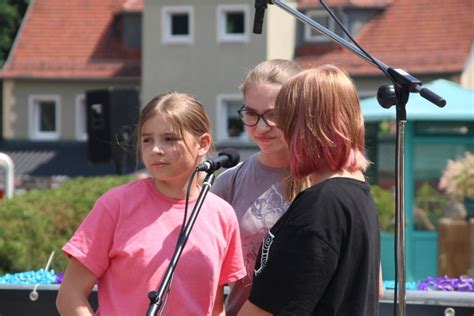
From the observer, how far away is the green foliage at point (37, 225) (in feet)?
28.1

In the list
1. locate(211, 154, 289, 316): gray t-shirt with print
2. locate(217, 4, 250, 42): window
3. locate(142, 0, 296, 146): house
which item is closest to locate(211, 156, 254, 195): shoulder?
locate(211, 154, 289, 316): gray t-shirt with print

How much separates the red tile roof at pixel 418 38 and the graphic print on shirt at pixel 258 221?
27.3 meters

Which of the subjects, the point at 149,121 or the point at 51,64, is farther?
the point at 51,64

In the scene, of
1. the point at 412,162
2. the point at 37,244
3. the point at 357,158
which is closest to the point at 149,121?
the point at 357,158

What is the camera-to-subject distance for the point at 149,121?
12.7ft

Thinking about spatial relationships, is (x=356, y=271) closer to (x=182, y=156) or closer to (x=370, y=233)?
(x=370, y=233)

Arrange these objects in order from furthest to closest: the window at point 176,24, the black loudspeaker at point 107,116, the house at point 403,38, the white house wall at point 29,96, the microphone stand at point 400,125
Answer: the white house wall at point 29,96 → the window at point 176,24 → the house at point 403,38 → the black loudspeaker at point 107,116 → the microphone stand at point 400,125

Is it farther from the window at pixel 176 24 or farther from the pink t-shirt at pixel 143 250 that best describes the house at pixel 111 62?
the pink t-shirt at pixel 143 250

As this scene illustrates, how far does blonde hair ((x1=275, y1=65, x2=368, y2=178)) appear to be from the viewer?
3297mm

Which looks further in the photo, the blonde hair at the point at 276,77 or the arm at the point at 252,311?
the blonde hair at the point at 276,77

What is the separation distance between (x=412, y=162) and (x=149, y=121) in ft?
38.7

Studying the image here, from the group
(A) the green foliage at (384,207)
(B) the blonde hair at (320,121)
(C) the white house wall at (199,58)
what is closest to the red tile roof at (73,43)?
(C) the white house wall at (199,58)

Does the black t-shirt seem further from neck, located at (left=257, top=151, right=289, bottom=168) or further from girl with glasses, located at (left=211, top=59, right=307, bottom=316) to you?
neck, located at (left=257, top=151, right=289, bottom=168)

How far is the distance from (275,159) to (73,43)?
3498 centimetres
